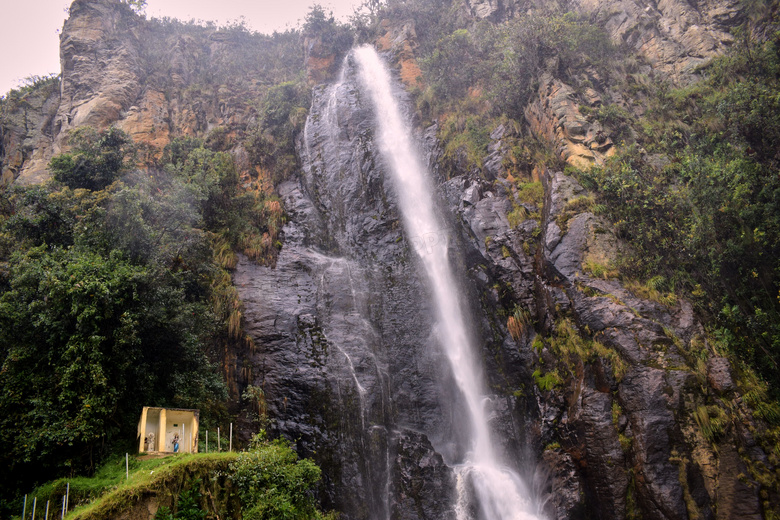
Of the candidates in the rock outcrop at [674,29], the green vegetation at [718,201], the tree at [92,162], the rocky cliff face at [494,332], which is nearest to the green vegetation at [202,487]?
the rocky cliff face at [494,332]

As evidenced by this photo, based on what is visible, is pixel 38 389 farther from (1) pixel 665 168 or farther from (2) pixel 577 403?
(1) pixel 665 168

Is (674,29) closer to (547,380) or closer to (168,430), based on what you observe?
(547,380)

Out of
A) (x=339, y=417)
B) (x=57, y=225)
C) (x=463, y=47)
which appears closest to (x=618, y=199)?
(x=339, y=417)

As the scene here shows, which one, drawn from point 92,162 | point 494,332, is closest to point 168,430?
point 494,332

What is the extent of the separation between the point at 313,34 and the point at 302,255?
19648 millimetres

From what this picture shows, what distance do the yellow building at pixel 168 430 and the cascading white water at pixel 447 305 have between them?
25.1ft

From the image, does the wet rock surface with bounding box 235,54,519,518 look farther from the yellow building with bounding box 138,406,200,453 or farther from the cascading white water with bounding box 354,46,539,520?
the yellow building with bounding box 138,406,200,453

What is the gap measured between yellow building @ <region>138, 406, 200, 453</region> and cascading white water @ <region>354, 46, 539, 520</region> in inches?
302

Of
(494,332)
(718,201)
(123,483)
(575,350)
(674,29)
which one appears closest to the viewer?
(123,483)

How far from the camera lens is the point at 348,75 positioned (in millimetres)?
27156

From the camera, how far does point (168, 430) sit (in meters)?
10.6

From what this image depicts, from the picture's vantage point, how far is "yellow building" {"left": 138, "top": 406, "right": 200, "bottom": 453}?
10219 mm

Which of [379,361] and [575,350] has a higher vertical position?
[379,361]

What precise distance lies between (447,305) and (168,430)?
32.7 feet
